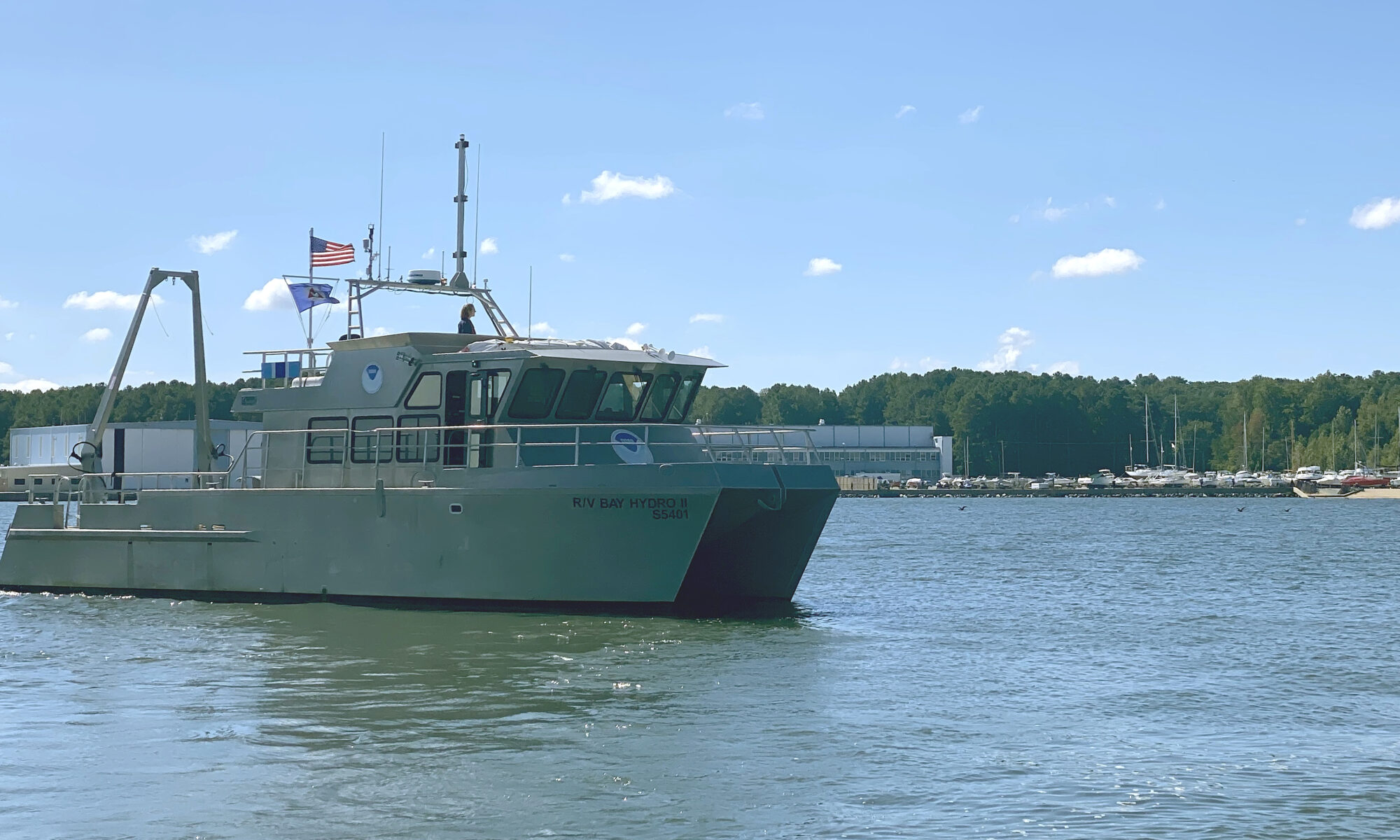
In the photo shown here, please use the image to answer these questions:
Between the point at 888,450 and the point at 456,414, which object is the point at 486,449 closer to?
the point at 456,414

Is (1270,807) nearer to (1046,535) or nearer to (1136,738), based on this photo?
(1136,738)

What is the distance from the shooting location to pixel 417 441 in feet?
74.3

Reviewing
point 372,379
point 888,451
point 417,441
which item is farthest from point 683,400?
point 888,451

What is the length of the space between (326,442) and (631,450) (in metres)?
5.76

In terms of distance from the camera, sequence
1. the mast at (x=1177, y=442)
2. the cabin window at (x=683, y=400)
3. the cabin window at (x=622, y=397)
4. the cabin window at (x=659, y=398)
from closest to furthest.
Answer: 1. the cabin window at (x=622, y=397)
2. the cabin window at (x=659, y=398)
3. the cabin window at (x=683, y=400)
4. the mast at (x=1177, y=442)

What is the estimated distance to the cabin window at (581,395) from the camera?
22.2m

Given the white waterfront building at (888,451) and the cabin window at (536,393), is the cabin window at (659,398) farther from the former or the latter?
the white waterfront building at (888,451)

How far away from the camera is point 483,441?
2188cm

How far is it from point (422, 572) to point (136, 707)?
24.2 ft

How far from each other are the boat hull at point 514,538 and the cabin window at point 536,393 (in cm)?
132

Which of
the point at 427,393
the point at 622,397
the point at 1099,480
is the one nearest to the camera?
the point at 427,393

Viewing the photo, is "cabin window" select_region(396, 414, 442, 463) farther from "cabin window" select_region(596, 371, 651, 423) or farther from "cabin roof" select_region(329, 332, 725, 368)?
"cabin window" select_region(596, 371, 651, 423)

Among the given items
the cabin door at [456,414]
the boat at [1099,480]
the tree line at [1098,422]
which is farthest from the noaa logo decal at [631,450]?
the boat at [1099,480]

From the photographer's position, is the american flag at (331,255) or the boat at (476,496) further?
the american flag at (331,255)
